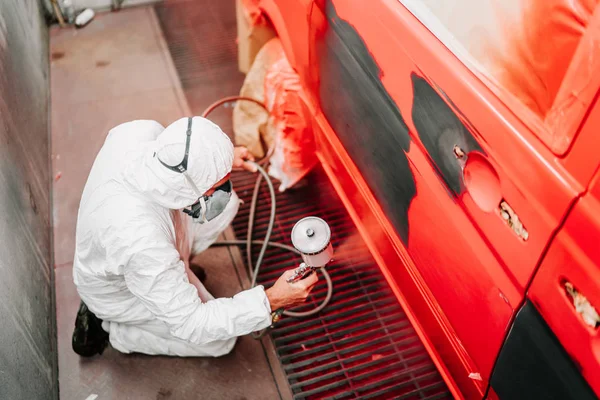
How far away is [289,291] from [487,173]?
3.34ft

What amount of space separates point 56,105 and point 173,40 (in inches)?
48.8

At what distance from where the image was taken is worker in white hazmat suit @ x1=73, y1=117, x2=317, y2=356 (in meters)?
2.05

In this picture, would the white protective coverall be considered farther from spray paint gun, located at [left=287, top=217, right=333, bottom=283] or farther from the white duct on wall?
the white duct on wall

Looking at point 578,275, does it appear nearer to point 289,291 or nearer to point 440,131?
point 440,131

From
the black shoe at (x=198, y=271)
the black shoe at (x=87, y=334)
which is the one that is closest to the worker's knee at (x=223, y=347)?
the black shoe at (x=198, y=271)

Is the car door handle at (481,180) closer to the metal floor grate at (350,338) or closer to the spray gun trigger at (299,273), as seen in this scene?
the spray gun trigger at (299,273)

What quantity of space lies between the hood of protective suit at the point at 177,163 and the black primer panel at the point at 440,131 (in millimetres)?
784

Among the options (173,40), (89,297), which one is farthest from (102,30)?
(89,297)

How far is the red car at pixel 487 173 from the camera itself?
130cm

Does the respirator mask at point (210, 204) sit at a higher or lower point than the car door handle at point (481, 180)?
lower

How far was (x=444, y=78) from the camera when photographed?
1631mm

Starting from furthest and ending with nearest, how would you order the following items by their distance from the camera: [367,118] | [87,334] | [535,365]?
[87,334] < [367,118] < [535,365]

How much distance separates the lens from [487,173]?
153cm

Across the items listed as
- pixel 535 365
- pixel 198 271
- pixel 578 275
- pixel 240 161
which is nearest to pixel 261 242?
pixel 198 271
